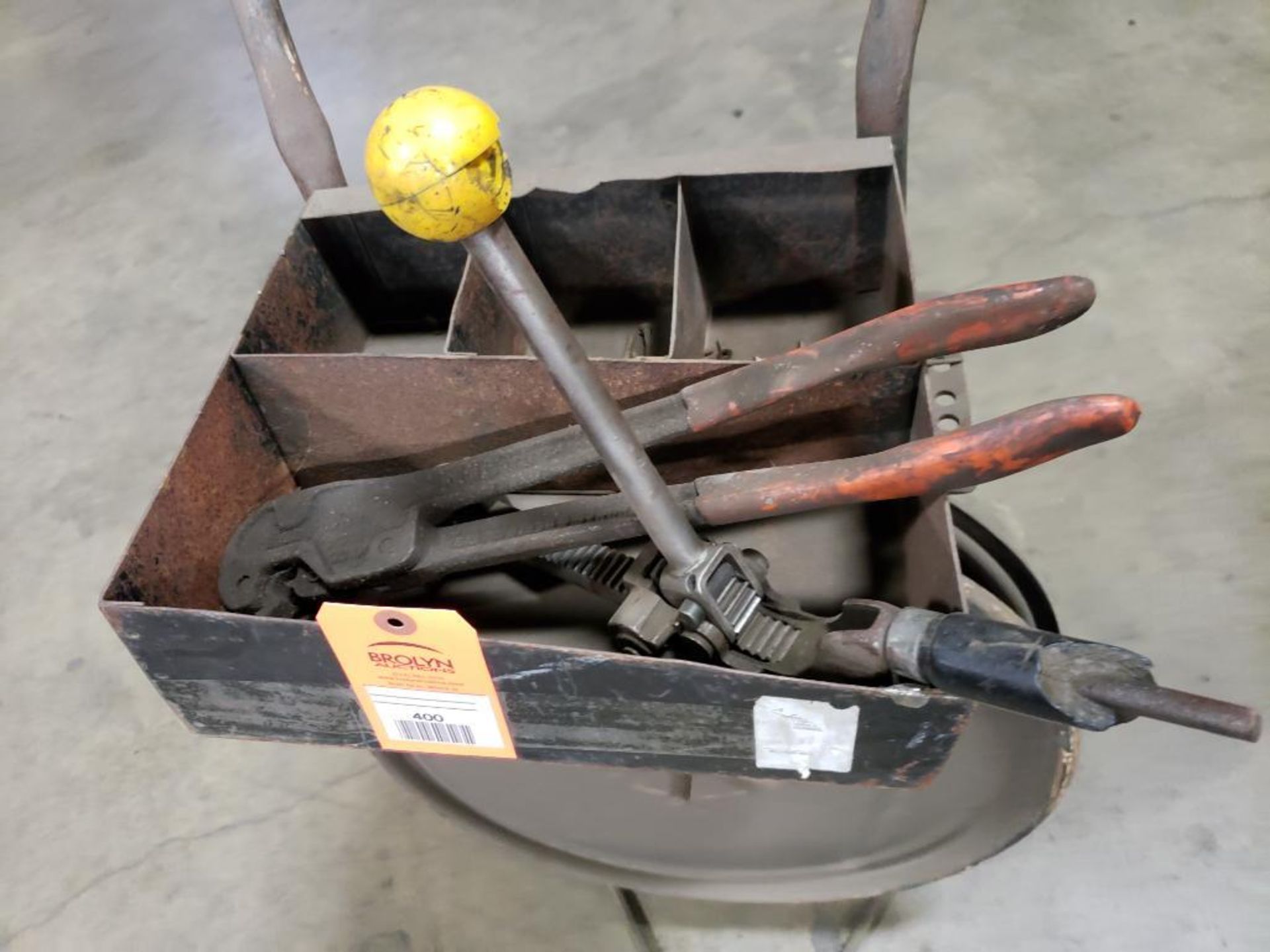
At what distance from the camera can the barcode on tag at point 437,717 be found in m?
0.71

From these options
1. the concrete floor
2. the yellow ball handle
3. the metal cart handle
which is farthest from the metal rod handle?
the concrete floor

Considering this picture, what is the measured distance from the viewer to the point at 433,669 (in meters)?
0.68

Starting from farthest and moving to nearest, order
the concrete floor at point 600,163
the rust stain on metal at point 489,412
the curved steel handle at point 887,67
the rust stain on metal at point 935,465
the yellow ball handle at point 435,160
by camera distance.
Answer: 1. the concrete floor at point 600,163
2. the curved steel handle at point 887,67
3. the rust stain on metal at point 489,412
4. the rust stain on metal at point 935,465
5. the yellow ball handle at point 435,160

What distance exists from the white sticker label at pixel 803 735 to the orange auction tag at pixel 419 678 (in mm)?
188

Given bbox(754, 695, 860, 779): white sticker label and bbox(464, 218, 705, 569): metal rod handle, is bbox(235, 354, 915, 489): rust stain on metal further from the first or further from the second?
bbox(754, 695, 860, 779): white sticker label

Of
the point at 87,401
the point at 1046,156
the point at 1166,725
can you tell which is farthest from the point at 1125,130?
the point at 87,401

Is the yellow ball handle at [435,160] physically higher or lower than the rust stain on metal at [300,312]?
higher

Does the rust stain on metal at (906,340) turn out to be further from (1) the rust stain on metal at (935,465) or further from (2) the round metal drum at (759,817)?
(2) the round metal drum at (759,817)

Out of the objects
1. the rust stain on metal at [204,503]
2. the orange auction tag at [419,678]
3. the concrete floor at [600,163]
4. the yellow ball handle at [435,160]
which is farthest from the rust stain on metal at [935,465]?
the concrete floor at [600,163]

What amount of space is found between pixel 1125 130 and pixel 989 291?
4.46 feet

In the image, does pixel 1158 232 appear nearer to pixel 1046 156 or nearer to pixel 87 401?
pixel 1046 156

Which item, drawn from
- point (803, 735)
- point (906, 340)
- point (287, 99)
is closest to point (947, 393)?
point (906, 340)

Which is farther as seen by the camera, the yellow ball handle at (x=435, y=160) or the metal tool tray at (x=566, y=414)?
the metal tool tray at (x=566, y=414)

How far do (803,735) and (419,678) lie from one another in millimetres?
266
